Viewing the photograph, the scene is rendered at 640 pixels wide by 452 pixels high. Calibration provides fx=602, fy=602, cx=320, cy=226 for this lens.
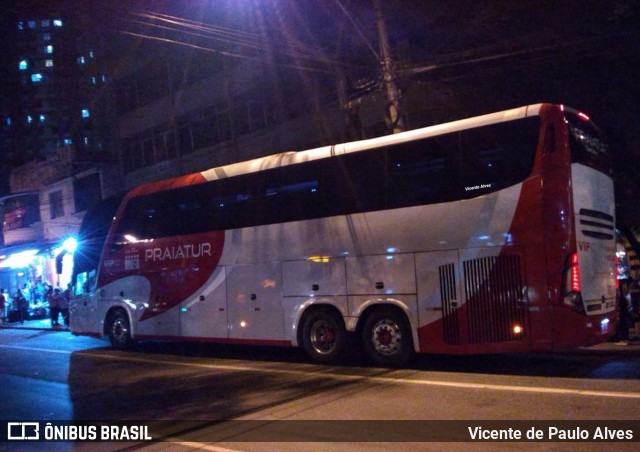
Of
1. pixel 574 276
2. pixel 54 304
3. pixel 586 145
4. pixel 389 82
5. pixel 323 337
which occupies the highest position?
pixel 389 82

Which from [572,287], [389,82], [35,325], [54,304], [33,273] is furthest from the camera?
[33,273]

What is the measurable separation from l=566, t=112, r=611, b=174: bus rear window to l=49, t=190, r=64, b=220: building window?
30795mm

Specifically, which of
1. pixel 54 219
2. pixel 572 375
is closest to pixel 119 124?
pixel 54 219

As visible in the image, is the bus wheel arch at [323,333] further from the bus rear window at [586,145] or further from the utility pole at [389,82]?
the bus rear window at [586,145]

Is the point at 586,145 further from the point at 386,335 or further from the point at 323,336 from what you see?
the point at 323,336

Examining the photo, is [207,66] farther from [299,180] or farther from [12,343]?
[299,180]

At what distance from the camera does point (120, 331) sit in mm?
15836

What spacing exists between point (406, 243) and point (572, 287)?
275 cm

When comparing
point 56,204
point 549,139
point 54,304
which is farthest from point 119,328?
point 56,204

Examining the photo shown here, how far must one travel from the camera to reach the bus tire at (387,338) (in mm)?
10336

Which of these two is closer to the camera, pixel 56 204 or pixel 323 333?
pixel 323 333

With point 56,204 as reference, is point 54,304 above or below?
below

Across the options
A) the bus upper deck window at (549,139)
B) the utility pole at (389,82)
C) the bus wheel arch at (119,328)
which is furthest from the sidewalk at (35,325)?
the bus upper deck window at (549,139)

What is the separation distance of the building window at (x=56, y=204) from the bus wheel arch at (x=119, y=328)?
2041 cm
